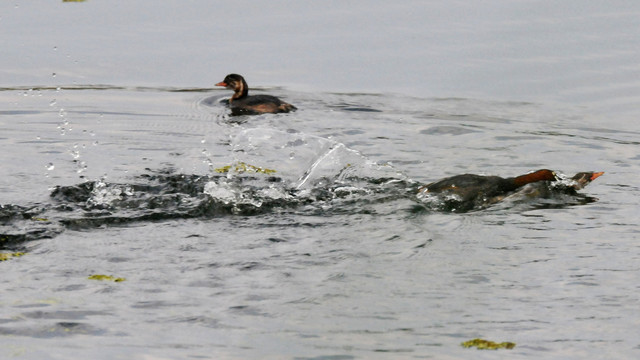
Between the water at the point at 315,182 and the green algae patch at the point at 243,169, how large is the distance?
5 centimetres

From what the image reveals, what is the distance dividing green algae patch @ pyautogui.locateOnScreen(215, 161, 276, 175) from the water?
47 mm

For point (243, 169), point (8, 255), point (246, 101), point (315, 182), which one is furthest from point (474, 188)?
point (246, 101)

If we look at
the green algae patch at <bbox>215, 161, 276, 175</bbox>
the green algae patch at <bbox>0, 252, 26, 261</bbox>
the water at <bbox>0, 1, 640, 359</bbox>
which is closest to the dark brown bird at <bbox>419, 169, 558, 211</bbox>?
the water at <bbox>0, 1, 640, 359</bbox>

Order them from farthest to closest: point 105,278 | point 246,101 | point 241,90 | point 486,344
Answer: point 241,90, point 246,101, point 105,278, point 486,344

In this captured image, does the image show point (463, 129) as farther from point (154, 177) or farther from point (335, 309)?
point (335, 309)

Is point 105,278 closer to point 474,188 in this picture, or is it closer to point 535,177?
point 474,188

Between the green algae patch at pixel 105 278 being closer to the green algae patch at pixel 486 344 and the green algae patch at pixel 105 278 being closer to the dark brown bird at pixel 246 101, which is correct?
the green algae patch at pixel 486 344

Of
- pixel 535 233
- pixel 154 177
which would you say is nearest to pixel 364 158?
pixel 154 177

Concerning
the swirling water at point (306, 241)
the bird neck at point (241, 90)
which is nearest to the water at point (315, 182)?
the swirling water at point (306, 241)

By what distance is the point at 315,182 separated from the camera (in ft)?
31.1

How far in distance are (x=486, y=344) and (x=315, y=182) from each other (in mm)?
4210

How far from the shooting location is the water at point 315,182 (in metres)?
5.75

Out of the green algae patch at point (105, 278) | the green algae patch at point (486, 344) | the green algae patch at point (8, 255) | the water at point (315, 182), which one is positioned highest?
the water at point (315, 182)

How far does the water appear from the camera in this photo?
575 centimetres
